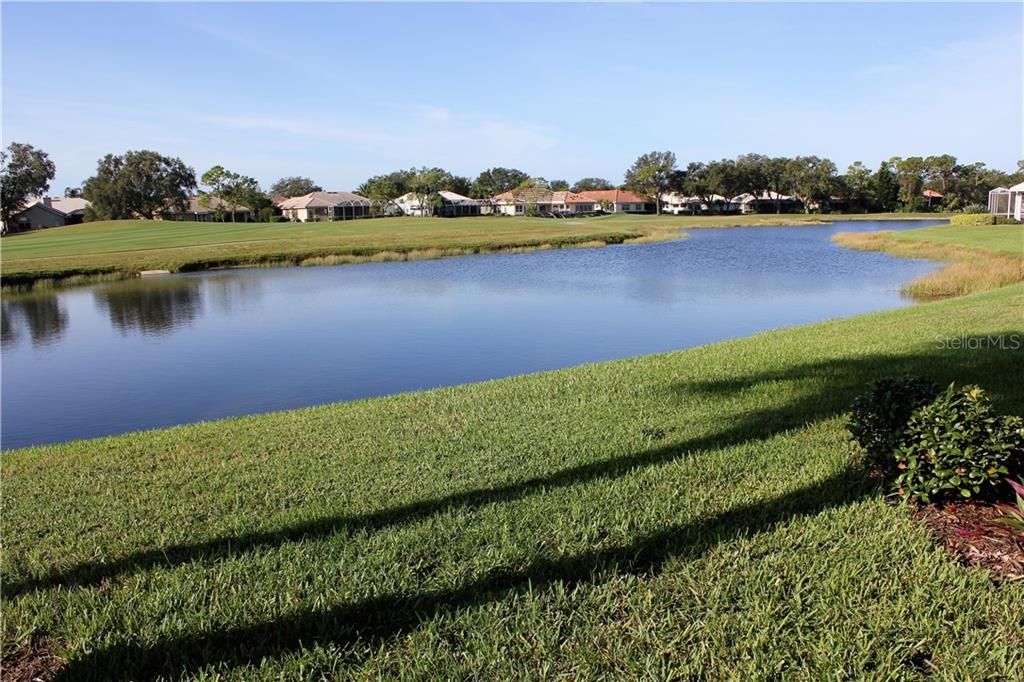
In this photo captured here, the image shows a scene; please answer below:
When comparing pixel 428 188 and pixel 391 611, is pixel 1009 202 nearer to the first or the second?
pixel 391 611

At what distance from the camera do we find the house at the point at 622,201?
122562mm

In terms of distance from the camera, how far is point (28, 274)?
34.6 meters

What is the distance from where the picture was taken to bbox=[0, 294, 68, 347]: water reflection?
2159 centimetres

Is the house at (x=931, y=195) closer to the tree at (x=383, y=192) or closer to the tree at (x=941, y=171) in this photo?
the tree at (x=941, y=171)

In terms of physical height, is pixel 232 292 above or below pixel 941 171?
below

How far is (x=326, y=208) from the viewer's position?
343ft

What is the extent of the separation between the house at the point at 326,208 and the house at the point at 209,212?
21.1ft

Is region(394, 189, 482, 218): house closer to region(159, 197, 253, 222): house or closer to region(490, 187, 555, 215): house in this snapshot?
region(490, 187, 555, 215): house

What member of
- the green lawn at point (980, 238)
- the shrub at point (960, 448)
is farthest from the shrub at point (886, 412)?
the green lawn at point (980, 238)

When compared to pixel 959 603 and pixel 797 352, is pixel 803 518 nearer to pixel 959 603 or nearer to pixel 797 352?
pixel 959 603

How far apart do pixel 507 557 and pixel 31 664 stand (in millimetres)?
2298

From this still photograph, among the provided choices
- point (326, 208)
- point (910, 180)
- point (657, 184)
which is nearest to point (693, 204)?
point (657, 184)

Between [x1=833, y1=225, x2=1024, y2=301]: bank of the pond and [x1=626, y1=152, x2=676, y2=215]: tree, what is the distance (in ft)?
228

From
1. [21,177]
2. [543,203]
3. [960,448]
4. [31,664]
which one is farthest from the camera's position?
[543,203]
